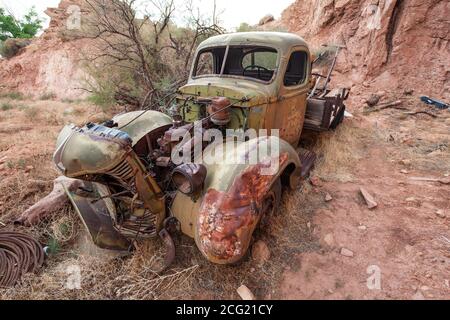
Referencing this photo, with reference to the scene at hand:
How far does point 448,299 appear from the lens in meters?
2.15

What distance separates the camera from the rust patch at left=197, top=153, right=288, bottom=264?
7.13ft

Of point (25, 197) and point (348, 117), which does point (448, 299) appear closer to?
point (348, 117)

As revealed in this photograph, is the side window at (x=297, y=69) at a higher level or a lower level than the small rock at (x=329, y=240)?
higher

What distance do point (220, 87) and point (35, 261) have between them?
2.77 meters

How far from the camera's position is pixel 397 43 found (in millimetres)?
7305

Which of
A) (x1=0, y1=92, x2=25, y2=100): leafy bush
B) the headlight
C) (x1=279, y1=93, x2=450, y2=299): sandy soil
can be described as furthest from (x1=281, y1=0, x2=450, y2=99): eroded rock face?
(x1=0, y1=92, x2=25, y2=100): leafy bush

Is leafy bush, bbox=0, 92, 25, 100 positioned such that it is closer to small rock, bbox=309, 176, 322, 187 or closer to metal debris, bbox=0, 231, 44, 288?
metal debris, bbox=0, 231, 44, 288

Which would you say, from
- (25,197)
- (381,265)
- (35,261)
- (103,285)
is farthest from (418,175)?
(25,197)

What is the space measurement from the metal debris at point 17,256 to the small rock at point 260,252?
2.16 m

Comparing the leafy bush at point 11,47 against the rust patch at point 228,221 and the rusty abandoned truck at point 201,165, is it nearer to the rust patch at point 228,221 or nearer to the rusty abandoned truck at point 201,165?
the rusty abandoned truck at point 201,165

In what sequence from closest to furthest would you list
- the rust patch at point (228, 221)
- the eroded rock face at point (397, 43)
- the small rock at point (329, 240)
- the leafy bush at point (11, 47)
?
the rust patch at point (228, 221) < the small rock at point (329, 240) < the eroded rock face at point (397, 43) < the leafy bush at point (11, 47)

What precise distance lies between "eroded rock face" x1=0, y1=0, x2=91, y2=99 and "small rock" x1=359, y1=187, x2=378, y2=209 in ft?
48.7

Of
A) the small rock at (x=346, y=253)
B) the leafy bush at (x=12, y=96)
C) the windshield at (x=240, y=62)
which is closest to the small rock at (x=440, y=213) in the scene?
the small rock at (x=346, y=253)

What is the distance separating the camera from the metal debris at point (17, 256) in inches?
107
